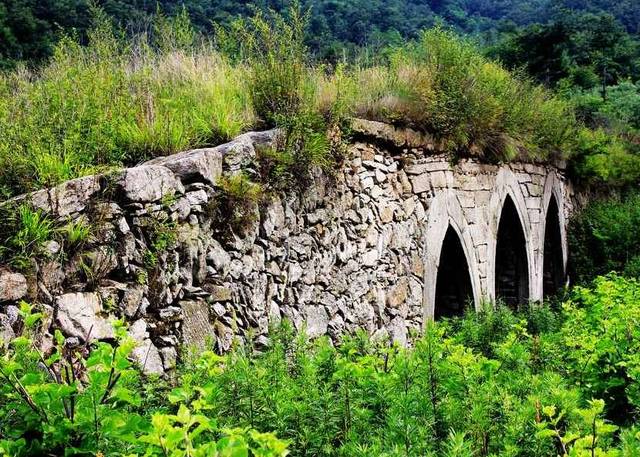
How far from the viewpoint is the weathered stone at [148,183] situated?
336 cm

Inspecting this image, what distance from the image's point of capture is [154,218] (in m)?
3.44

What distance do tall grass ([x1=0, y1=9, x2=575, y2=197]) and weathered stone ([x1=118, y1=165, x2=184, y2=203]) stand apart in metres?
0.24

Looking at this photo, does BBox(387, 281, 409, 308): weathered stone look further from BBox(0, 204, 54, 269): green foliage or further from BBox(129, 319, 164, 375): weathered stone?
BBox(0, 204, 54, 269): green foliage

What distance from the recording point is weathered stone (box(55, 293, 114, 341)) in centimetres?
290

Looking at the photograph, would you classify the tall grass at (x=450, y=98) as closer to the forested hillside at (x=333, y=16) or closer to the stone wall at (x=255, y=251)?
the stone wall at (x=255, y=251)

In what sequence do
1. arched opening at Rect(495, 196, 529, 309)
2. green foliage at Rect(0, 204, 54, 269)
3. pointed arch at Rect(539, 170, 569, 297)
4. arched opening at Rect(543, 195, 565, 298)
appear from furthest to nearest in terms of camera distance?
1. arched opening at Rect(543, 195, 565, 298)
2. pointed arch at Rect(539, 170, 569, 297)
3. arched opening at Rect(495, 196, 529, 309)
4. green foliage at Rect(0, 204, 54, 269)

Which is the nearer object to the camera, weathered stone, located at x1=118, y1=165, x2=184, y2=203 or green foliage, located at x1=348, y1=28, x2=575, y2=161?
weathered stone, located at x1=118, y1=165, x2=184, y2=203

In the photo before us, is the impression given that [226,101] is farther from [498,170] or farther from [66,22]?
[66,22]

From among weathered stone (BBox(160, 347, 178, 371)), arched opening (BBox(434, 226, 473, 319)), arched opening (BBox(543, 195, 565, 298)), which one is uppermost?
weathered stone (BBox(160, 347, 178, 371))

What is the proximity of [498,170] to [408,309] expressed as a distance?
3.05 metres

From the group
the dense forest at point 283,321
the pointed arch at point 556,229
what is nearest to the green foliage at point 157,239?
the dense forest at point 283,321

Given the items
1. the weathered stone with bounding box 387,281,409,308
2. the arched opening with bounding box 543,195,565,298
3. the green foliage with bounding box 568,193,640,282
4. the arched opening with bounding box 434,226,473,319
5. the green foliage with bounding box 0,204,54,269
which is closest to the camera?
the green foliage with bounding box 0,204,54,269

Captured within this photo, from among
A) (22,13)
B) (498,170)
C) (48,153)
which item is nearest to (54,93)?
(48,153)

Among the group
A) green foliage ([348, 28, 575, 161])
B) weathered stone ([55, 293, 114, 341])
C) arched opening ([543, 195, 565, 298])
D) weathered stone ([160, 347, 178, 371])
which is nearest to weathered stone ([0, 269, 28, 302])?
weathered stone ([55, 293, 114, 341])
